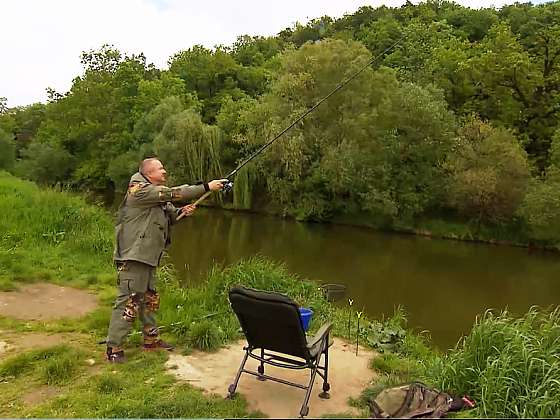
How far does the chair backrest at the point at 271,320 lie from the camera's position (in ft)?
10.9

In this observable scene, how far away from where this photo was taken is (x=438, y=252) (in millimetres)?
20438

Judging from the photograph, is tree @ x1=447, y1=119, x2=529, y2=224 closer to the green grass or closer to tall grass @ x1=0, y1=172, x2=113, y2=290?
tall grass @ x1=0, y1=172, x2=113, y2=290

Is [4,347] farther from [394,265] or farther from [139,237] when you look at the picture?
[394,265]

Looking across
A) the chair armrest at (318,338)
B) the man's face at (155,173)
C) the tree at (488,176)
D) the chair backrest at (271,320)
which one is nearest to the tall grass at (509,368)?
the chair armrest at (318,338)

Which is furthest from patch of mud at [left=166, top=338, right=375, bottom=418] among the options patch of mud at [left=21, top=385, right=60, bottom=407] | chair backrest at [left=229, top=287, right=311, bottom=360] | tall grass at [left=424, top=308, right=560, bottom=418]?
patch of mud at [left=21, top=385, right=60, bottom=407]

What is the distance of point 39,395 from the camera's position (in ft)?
11.8

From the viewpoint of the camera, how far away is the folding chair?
10.9ft

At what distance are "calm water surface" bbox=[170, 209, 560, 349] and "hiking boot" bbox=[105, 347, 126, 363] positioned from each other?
4561 mm

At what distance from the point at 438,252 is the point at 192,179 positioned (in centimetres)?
1292

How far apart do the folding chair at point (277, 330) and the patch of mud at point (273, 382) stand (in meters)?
0.10

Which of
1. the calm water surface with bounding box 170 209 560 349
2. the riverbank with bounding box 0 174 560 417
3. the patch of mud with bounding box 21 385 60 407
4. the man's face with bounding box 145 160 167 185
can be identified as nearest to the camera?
the riverbank with bounding box 0 174 560 417

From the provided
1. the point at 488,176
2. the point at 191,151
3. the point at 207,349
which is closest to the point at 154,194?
the point at 207,349

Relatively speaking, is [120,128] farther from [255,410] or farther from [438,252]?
[255,410]

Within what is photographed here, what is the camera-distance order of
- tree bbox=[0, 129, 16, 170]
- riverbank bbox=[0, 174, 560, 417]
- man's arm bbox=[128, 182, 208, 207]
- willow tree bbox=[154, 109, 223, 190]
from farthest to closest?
1. tree bbox=[0, 129, 16, 170]
2. willow tree bbox=[154, 109, 223, 190]
3. man's arm bbox=[128, 182, 208, 207]
4. riverbank bbox=[0, 174, 560, 417]
